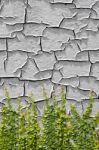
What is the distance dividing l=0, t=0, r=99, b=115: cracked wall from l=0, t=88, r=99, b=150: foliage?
0.93m

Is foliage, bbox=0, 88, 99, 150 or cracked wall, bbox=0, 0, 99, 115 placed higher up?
cracked wall, bbox=0, 0, 99, 115

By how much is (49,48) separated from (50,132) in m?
1.11

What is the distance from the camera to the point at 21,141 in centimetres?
302

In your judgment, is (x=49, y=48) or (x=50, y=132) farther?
(x=49, y=48)

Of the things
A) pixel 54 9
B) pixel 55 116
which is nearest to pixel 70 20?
pixel 54 9

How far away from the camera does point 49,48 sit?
403 cm

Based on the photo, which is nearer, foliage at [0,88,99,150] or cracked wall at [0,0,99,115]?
foliage at [0,88,99,150]

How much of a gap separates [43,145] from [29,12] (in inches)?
52.6

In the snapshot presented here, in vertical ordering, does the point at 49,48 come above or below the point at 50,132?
above

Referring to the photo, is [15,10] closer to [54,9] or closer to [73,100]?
[54,9]

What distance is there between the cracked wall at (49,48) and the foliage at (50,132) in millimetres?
925

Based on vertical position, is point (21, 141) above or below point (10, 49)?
below

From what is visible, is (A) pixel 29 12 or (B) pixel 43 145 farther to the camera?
(A) pixel 29 12

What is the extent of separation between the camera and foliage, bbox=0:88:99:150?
3021 millimetres
